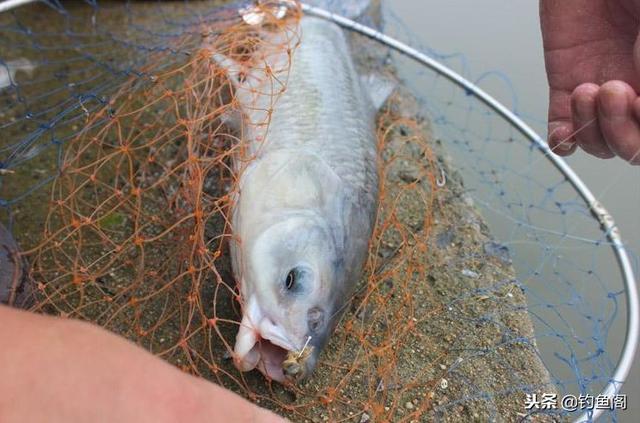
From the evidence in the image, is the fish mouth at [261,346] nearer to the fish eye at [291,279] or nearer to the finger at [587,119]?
the fish eye at [291,279]

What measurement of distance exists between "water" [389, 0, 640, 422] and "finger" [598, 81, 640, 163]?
163 centimetres

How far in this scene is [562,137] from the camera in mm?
2830

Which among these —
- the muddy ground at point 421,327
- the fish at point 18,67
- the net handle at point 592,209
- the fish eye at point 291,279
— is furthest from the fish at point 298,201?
the fish at point 18,67

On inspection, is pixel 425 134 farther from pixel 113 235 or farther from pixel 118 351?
pixel 118 351

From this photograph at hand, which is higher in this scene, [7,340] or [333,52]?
[7,340]

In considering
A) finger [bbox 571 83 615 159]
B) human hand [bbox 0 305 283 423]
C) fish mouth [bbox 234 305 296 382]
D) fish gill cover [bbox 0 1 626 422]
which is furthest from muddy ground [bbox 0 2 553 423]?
human hand [bbox 0 305 283 423]

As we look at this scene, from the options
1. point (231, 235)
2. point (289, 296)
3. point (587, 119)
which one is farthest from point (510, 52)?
point (289, 296)

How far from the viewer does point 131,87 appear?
3.50 meters

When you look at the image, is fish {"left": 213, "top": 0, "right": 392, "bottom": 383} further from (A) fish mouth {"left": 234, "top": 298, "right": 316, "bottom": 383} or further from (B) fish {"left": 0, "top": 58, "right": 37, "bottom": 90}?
(B) fish {"left": 0, "top": 58, "right": 37, "bottom": 90}

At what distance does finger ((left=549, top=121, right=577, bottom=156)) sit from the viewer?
9.20ft

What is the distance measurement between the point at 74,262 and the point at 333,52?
1679 mm

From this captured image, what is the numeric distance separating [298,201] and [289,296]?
450mm

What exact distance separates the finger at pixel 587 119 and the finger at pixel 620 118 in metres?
0.08

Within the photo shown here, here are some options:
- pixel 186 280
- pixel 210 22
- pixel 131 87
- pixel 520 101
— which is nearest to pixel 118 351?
pixel 186 280
